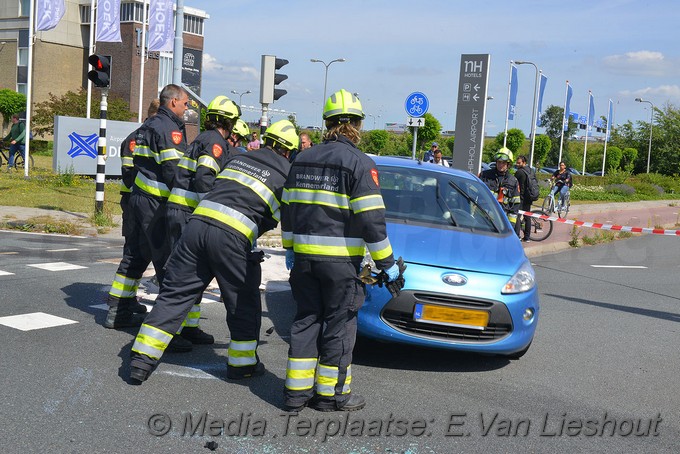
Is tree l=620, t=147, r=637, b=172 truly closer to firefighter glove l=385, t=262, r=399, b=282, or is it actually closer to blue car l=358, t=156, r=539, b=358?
blue car l=358, t=156, r=539, b=358

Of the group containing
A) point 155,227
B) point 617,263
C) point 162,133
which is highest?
point 162,133

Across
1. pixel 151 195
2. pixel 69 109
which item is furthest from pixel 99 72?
pixel 69 109

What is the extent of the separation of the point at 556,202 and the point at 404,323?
1747 cm

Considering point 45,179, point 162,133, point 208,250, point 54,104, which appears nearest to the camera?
point 208,250

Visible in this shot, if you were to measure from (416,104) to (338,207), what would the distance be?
11713 mm

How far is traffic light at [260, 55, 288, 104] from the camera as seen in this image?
43.2ft

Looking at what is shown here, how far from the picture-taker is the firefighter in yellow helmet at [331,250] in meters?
4.55

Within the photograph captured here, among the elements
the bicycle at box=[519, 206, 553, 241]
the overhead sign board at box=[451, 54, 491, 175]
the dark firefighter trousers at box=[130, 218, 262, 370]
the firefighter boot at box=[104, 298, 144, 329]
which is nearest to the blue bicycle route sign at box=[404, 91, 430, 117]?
the overhead sign board at box=[451, 54, 491, 175]

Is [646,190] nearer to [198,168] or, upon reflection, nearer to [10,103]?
[198,168]

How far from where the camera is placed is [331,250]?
457cm

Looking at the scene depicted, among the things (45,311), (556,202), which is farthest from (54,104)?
(45,311)

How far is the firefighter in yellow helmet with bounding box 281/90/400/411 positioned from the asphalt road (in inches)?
9.4

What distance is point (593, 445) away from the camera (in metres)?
4.41

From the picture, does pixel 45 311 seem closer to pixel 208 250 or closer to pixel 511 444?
pixel 208 250
